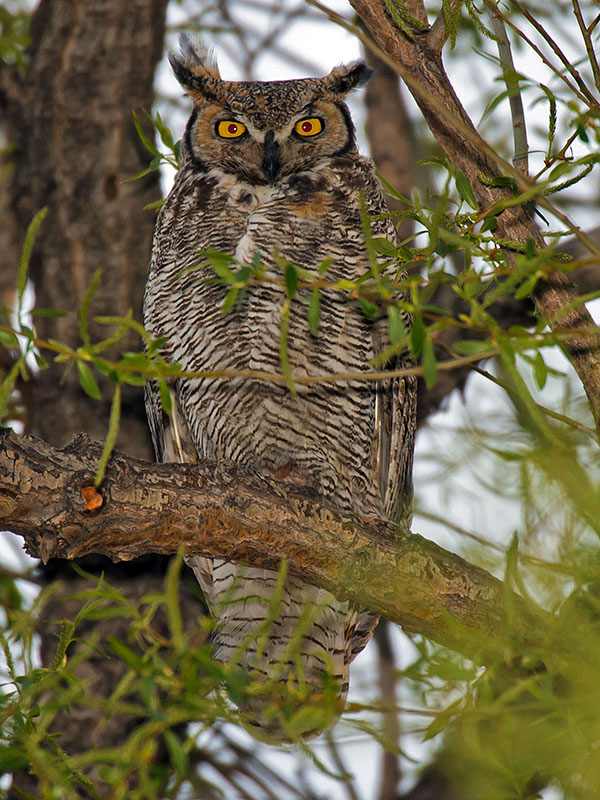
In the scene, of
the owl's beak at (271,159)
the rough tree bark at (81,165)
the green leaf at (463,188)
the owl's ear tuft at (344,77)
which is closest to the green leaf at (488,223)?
the green leaf at (463,188)

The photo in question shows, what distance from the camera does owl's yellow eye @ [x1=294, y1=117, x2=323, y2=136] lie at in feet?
7.27

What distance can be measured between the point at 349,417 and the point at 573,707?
4.03ft

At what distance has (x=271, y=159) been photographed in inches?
83.5

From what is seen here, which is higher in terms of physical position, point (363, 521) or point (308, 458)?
point (308, 458)

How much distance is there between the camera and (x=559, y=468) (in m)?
0.91

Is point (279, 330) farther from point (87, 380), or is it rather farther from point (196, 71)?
point (87, 380)

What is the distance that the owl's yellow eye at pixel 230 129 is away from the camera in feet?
7.32

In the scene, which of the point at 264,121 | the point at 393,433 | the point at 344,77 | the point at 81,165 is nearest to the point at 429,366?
the point at 393,433

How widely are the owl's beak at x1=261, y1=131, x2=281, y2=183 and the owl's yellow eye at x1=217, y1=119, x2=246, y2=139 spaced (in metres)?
0.10

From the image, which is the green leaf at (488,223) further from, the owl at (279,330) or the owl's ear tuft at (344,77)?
the owl's ear tuft at (344,77)

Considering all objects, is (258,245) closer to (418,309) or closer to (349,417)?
(349,417)

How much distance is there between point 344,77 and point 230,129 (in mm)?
340

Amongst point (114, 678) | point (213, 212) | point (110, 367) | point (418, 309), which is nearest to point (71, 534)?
point (110, 367)

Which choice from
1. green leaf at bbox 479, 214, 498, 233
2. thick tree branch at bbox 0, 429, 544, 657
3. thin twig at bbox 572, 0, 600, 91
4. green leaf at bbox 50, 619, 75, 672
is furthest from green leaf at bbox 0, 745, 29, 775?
thin twig at bbox 572, 0, 600, 91
